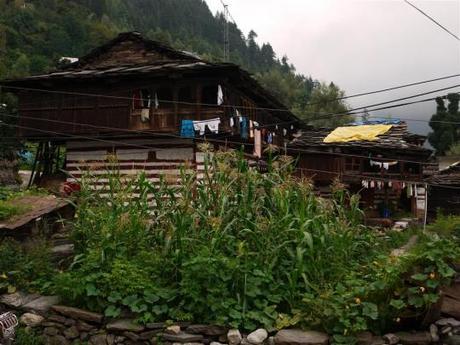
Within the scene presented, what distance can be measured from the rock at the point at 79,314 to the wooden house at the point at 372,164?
1641 centimetres

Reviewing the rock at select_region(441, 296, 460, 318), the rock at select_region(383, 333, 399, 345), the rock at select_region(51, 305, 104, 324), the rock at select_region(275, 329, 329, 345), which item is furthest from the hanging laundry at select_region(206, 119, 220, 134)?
the rock at select_region(383, 333, 399, 345)

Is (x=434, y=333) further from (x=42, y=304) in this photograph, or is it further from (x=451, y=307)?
(x=42, y=304)

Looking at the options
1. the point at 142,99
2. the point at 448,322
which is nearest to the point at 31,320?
the point at 448,322

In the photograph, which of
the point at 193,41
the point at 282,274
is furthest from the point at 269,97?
the point at 193,41

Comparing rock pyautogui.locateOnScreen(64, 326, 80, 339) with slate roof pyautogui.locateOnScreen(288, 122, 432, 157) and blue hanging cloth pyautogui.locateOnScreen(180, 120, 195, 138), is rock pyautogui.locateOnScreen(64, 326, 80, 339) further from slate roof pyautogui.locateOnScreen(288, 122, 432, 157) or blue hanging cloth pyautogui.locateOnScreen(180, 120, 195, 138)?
slate roof pyautogui.locateOnScreen(288, 122, 432, 157)

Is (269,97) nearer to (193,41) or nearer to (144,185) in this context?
(144,185)

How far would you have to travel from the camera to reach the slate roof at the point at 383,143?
22828 millimetres

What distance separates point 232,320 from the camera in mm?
6207

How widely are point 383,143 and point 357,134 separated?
4.37ft

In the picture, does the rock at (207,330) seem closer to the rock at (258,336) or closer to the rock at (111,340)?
the rock at (258,336)

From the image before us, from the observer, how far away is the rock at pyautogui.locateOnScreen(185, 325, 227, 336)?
245 inches

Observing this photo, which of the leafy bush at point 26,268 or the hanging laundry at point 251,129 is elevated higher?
the hanging laundry at point 251,129

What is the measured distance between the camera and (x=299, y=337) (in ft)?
19.2

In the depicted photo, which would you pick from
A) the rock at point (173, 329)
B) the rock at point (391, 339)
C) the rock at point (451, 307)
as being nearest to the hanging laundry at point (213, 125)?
the rock at point (173, 329)
